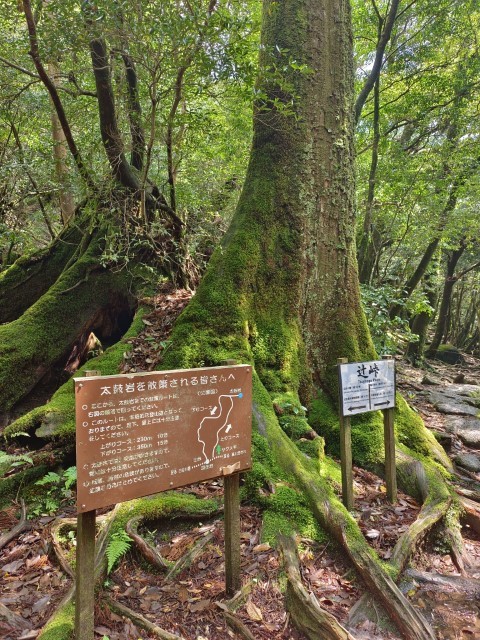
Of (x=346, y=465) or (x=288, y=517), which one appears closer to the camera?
(x=288, y=517)

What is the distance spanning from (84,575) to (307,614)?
1.44 meters

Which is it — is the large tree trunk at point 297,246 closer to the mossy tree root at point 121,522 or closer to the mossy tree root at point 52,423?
the mossy tree root at point 52,423

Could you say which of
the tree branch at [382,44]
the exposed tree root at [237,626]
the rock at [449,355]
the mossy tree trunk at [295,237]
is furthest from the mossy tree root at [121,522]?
the rock at [449,355]

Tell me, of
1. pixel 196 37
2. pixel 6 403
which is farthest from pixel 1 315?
pixel 196 37

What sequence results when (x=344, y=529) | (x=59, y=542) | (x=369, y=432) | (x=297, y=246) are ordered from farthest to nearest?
(x=297, y=246) < (x=369, y=432) < (x=344, y=529) < (x=59, y=542)

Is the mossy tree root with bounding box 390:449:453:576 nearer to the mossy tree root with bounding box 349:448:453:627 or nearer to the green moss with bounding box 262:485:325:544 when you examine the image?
the mossy tree root with bounding box 349:448:453:627

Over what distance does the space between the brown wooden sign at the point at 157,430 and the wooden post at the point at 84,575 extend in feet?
0.40

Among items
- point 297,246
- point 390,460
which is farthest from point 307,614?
point 297,246

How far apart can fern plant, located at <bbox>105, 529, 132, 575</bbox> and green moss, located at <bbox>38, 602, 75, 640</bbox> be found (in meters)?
0.37

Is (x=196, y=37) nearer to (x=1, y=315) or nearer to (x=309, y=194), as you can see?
(x=309, y=194)

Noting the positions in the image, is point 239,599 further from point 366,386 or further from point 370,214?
point 370,214

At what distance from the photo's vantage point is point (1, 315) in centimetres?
728

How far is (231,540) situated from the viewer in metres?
2.97

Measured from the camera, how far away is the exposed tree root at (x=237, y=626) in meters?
2.63
